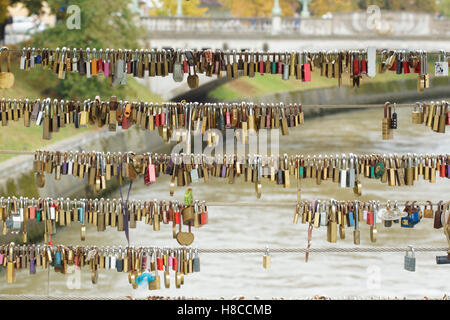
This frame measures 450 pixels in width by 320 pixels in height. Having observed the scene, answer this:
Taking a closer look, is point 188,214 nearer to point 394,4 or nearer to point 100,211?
point 100,211

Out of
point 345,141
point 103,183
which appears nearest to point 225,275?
point 103,183

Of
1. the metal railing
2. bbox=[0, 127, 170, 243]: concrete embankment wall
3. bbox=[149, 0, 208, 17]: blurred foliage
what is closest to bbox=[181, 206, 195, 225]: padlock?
bbox=[0, 127, 170, 243]: concrete embankment wall

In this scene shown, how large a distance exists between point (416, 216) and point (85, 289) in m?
8.20

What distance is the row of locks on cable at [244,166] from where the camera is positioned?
7.09 meters

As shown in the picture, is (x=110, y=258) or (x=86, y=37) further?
(x=86, y=37)

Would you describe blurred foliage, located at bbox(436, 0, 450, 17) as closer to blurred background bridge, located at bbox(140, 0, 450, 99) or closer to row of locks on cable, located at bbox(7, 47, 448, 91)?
blurred background bridge, located at bbox(140, 0, 450, 99)

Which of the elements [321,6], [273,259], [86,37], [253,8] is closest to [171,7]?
[253,8]

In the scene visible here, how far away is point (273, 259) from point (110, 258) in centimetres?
887

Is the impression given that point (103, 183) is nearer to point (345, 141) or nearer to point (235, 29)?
point (345, 141)

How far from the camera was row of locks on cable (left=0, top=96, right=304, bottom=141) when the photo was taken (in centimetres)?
707

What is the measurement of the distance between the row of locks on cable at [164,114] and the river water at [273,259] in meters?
2.78

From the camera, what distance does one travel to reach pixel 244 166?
23.6 feet
